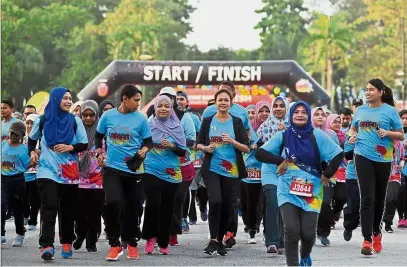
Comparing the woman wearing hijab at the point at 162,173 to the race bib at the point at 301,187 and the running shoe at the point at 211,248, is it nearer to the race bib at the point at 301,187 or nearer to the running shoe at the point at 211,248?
the running shoe at the point at 211,248

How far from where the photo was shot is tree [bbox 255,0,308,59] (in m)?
113

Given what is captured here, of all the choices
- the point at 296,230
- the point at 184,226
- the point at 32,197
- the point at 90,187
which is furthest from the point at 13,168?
the point at 296,230

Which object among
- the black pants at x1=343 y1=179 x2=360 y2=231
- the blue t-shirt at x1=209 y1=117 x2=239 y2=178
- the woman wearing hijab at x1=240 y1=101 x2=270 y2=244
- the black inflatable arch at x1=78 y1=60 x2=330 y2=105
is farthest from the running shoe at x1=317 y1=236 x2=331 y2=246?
the black inflatable arch at x1=78 y1=60 x2=330 y2=105

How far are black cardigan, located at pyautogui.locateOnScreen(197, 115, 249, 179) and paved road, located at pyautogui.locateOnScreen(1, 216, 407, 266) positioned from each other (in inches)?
36.7

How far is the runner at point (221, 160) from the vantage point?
13.3 meters

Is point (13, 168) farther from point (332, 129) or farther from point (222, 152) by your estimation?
point (332, 129)

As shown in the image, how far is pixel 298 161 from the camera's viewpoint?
34.9ft

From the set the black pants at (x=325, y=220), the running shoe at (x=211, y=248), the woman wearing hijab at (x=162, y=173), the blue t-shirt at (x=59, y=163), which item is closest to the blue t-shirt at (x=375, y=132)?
the black pants at (x=325, y=220)

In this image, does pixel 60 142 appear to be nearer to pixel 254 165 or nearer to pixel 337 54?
pixel 254 165

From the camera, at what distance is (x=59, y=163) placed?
41.3ft

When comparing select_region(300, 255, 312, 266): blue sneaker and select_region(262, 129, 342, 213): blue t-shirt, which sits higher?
select_region(262, 129, 342, 213): blue t-shirt

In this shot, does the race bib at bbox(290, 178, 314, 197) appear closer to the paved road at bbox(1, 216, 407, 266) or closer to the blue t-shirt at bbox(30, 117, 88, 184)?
the paved road at bbox(1, 216, 407, 266)

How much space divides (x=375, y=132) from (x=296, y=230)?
130 inches

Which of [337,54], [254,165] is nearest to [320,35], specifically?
[337,54]
